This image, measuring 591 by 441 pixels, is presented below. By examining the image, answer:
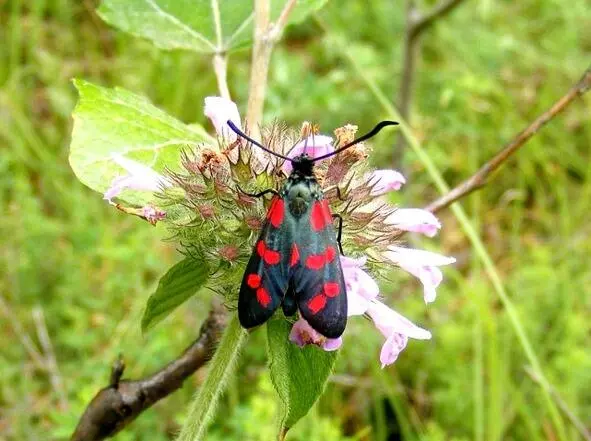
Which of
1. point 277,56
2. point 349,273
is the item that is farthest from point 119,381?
point 277,56

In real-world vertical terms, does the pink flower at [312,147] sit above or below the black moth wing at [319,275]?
above

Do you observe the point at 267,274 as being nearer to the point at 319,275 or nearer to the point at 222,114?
the point at 319,275

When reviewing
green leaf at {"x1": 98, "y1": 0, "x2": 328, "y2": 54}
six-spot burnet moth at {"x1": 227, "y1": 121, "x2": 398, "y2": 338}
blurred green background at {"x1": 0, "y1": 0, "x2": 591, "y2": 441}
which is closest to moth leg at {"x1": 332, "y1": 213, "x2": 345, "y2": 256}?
six-spot burnet moth at {"x1": 227, "y1": 121, "x2": 398, "y2": 338}

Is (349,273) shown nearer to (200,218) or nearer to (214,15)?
(200,218)

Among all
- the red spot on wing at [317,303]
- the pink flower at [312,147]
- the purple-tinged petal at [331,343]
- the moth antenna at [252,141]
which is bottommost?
the purple-tinged petal at [331,343]

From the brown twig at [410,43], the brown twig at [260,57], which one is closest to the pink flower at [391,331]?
the brown twig at [260,57]

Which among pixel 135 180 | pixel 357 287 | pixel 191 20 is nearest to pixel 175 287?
pixel 135 180

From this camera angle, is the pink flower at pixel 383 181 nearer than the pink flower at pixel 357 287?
No

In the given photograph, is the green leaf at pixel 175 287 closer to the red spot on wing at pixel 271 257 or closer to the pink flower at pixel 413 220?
the red spot on wing at pixel 271 257
